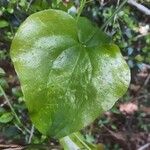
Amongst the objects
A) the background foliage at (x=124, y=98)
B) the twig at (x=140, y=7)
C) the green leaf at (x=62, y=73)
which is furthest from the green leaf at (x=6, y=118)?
the twig at (x=140, y=7)

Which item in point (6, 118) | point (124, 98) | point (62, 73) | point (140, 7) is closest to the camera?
point (62, 73)

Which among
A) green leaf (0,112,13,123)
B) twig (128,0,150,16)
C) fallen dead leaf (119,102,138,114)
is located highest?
twig (128,0,150,16)

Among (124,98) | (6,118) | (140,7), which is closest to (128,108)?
(124,98)

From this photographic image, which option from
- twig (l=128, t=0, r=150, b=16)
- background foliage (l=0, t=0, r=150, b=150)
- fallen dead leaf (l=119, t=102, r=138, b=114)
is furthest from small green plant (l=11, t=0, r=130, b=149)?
fallen dead leaf (l=119, t=102, r=138, b=114)

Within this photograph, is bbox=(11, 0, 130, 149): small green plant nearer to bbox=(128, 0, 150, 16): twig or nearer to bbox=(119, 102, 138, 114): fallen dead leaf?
bbox=(128, 0, 150, 16): twig

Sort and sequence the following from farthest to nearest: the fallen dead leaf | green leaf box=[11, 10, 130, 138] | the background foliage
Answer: the fallen dead leaf < the background foliage < green leaf box=[11, 10, 130, 138]

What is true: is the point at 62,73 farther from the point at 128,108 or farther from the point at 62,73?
the point at 128,108

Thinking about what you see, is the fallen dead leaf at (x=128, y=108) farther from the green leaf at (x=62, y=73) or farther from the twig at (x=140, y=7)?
the green leaf at (x=62, y=73)
